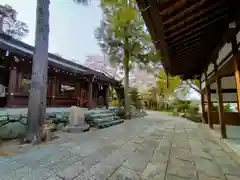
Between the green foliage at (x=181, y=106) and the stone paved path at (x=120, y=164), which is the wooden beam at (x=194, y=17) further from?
the green foliage at (x=181, y=106)

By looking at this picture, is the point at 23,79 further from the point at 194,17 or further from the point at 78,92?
the point at 194,17

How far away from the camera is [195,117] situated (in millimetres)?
12797

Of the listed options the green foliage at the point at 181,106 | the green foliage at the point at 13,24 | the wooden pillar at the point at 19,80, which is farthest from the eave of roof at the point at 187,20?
the green foliage at the point at 13,24

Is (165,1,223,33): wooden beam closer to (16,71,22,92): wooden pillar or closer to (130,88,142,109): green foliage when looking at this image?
(16,71,22,92): wooden pillar

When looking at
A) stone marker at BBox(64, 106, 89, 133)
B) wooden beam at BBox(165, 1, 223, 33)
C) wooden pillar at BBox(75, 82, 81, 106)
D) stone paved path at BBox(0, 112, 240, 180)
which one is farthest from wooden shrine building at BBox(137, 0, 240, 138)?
wooden pillar at BBox(75, 82, 81, 106)

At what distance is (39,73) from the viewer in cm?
450

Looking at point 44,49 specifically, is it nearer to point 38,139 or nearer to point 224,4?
point 38,139

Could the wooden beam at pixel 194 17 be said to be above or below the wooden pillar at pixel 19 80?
above

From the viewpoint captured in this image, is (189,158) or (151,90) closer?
(189,158)

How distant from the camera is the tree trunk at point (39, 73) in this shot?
4359mm

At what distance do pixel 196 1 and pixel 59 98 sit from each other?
8.56m

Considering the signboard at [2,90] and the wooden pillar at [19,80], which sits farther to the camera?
the wooden pillar at [19,80]

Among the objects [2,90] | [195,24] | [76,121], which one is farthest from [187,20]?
[2,90]

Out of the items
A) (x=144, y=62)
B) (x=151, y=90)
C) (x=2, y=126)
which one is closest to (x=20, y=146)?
(x=2, y=126)
